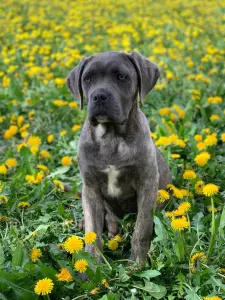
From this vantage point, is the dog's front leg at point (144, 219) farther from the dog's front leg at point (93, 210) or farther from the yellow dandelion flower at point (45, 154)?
the yellow dandelion flower at point (45, 154)

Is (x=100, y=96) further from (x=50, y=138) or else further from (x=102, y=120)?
(x=50, y=138)

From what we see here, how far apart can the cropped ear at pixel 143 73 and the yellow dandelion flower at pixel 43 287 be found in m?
1.78

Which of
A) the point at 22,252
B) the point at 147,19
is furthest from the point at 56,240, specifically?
the point at 147,19

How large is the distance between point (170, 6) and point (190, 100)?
343 inches

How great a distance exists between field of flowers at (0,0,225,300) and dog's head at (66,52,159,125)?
800mm

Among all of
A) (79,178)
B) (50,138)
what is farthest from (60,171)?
(50,138)

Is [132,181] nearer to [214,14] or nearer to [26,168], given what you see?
[26,168]

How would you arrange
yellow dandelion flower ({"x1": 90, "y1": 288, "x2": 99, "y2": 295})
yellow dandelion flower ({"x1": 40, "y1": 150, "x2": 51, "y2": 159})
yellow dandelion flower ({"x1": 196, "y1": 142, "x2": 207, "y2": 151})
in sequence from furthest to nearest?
1. yellow dandelion flower ({"x1": 40, "y1": 150, "x2": 51, "y2": 159})
2. yellow dandelion flower ({"x1": 196, "y1": 142, "x2": 207, "y2": 151})
3. yellow dandelion flower ({"x1": 90, "y1": 288, "x2": 99, "y2": 295})

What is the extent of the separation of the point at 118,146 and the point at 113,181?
291 millimetres

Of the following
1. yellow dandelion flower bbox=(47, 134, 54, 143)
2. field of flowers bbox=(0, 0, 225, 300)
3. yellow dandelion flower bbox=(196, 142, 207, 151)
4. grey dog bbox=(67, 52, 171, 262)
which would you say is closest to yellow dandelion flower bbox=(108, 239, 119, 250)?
field of flowers bbox=(0, 0, 225, 300)

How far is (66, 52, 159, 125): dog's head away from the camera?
4.17 m

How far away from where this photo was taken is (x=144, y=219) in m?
4.30

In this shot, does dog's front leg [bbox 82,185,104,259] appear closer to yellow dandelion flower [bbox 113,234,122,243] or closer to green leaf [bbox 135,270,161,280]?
yellow dandelion flower [bbox 113,234,122,243]

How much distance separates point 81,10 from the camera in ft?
48.6
